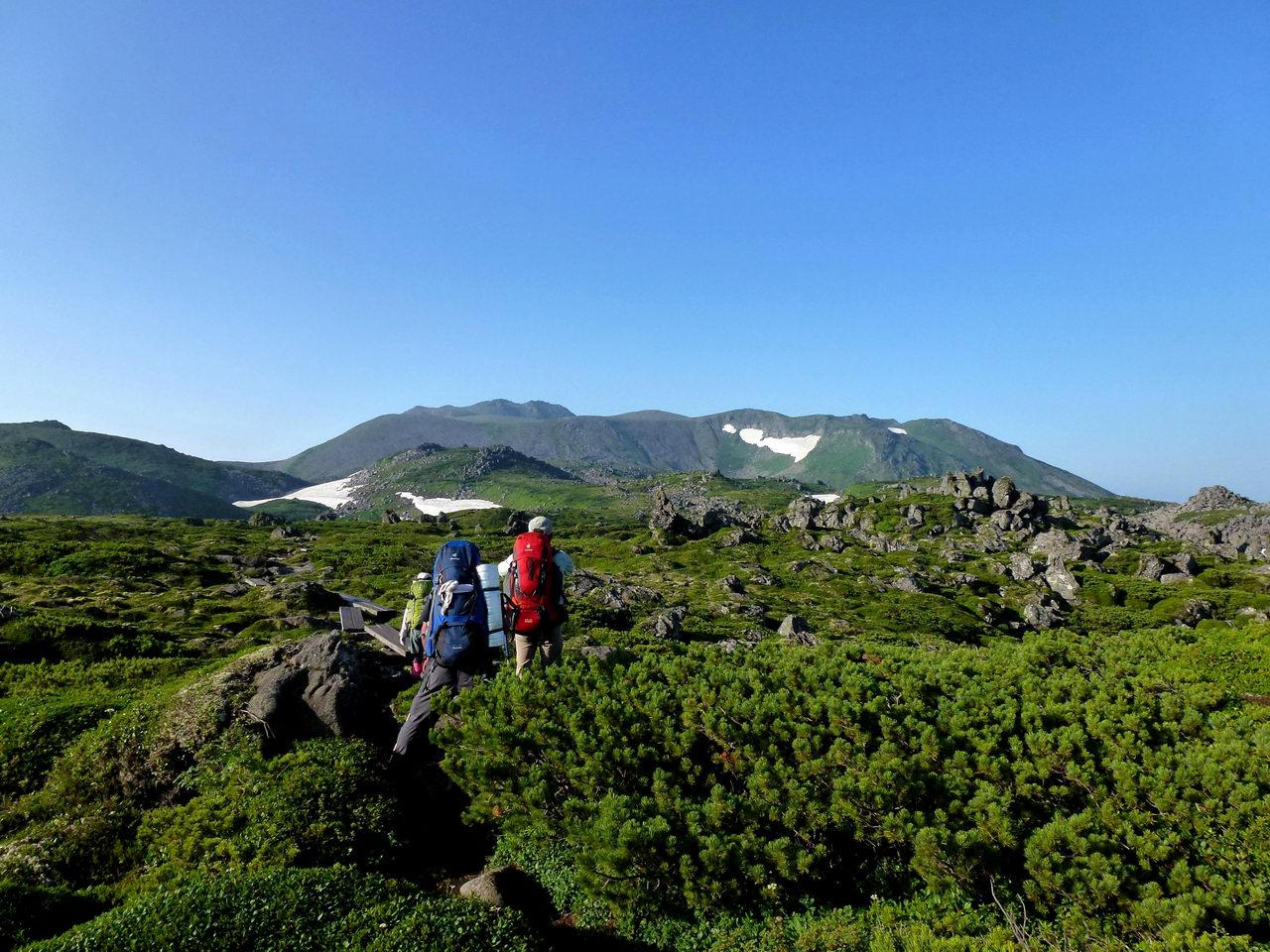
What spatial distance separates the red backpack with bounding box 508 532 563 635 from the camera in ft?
39.7

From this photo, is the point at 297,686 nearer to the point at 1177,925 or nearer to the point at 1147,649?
the point at 1177,925


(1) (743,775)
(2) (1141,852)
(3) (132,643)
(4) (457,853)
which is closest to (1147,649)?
(2) (1141,852)

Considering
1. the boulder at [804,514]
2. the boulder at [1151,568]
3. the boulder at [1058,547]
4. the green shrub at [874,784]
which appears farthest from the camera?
A: the boulder at [804,514]

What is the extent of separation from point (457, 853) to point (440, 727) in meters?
2.00

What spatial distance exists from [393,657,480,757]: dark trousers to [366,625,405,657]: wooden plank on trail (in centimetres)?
650

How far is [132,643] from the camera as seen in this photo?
19.4m

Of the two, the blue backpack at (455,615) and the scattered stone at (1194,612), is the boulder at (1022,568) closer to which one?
the scattered stone at (1194,612)

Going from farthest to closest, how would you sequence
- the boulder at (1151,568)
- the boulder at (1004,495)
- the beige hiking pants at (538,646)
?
the boulder at (1004,495) → the boulder at (1151,568) → the beige hiking pants at (538,646)

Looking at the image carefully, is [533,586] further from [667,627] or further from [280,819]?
[667,627]

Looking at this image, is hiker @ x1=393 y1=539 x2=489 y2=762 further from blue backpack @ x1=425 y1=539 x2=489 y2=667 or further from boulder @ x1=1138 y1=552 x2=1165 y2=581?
boulder @ x1=1138 y1=552 x2=1165 y2=581

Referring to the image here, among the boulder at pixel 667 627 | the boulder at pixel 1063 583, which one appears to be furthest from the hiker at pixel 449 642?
the boulder at pixel 1063 583

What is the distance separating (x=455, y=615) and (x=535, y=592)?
165cm

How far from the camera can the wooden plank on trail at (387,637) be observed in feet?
58.5

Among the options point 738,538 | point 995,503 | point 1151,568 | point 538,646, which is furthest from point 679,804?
point 995,503
